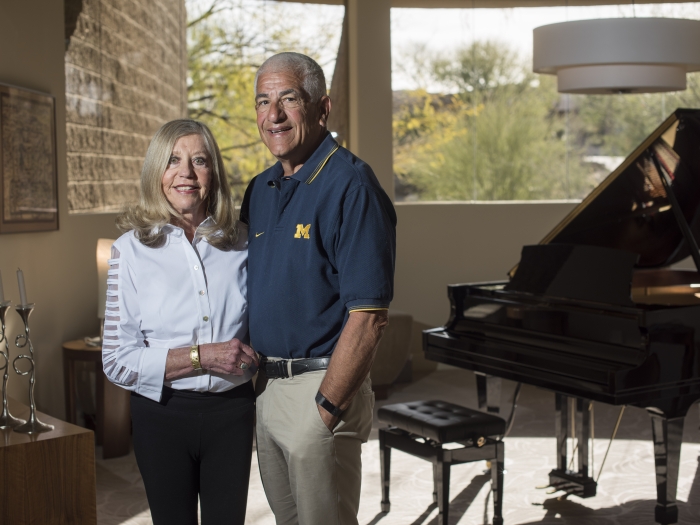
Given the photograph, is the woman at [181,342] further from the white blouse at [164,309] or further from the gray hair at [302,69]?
the gray hair at [302,69]

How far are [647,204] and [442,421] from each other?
143cm

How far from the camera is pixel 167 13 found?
250 inches

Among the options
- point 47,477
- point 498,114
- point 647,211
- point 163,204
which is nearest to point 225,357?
point 163,204

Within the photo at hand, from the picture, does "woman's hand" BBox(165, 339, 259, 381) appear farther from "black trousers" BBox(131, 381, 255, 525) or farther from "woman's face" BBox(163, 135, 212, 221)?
"woman's face" BBox(163, 135, 212, 221)

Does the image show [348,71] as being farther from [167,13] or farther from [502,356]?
[502,356]

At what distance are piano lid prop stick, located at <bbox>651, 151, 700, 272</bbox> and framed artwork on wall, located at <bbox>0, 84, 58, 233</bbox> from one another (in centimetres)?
310

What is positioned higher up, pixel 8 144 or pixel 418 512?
pixel 8 144

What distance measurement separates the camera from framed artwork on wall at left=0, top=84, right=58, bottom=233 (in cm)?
414

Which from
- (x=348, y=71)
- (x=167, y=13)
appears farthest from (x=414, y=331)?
(x=167, y=13)

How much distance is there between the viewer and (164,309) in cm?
209

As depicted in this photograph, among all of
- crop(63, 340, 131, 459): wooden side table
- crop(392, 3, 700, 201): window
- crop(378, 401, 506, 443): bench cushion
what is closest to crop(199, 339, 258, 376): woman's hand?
crop(378, 401, 506, 443): bench cushion

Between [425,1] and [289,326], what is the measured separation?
225 inches

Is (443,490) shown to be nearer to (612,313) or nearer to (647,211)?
(612,313)

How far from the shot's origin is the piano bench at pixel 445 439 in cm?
344
